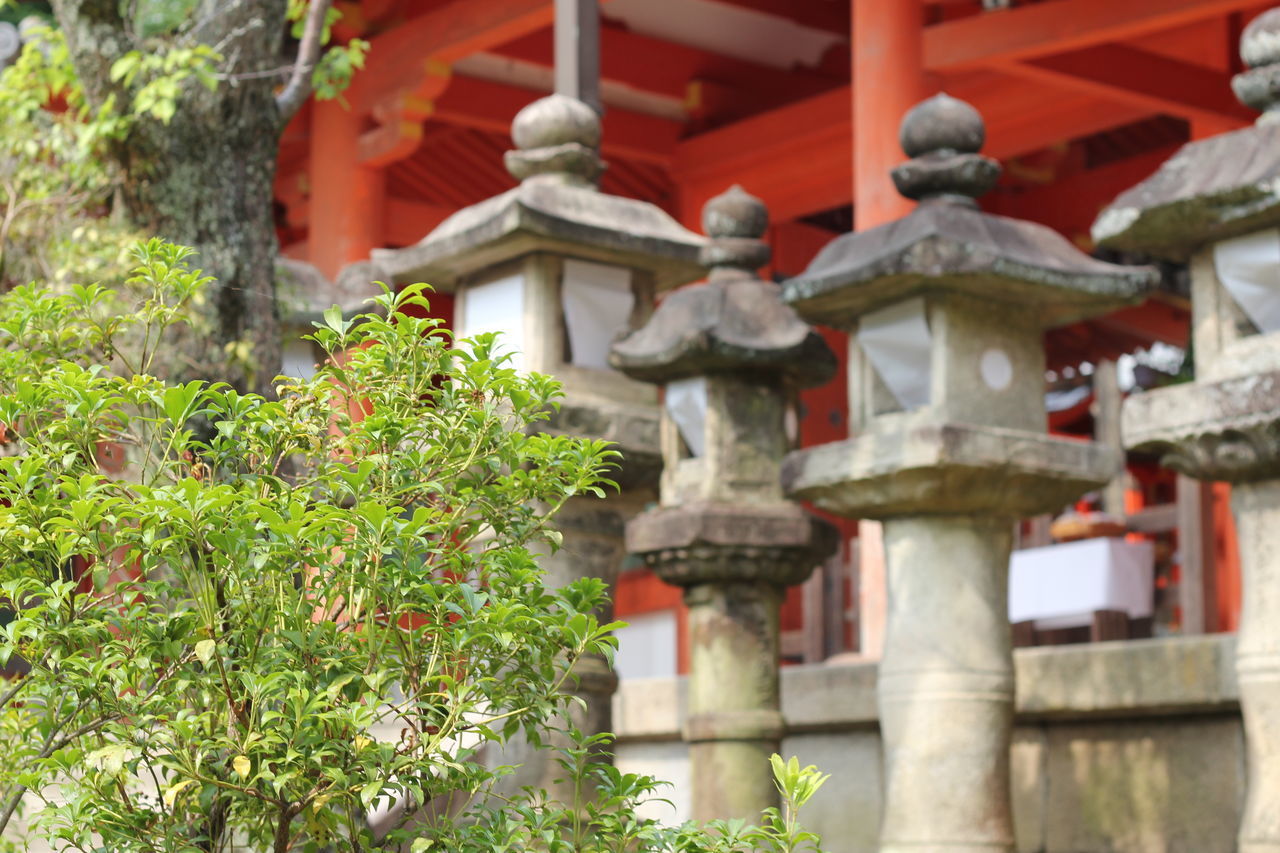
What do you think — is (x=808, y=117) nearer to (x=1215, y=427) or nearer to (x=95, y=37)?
(x=95, y=37)

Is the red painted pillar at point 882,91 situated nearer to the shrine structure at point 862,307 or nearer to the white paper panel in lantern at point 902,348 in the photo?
the shrine structure at point 862,307

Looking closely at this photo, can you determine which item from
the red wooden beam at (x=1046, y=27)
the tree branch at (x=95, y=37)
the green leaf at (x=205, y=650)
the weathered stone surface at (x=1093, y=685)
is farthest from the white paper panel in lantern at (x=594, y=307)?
the red wooden beam at (x=1046, y=27)

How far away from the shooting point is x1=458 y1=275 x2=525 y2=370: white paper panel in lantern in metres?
4.71

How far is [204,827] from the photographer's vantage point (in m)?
2.48

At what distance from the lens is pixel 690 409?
462cm

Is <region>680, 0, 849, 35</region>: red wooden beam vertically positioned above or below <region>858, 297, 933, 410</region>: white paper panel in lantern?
above

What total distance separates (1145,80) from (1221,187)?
5.44 metres

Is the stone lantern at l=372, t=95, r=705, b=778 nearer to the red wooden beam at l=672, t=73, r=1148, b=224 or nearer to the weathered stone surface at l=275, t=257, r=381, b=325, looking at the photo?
the weathered stone surface at l=275, t=257, r=381, b=325

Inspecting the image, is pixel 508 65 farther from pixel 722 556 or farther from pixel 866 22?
pixel 722 556

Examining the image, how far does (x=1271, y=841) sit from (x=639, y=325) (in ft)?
7.00

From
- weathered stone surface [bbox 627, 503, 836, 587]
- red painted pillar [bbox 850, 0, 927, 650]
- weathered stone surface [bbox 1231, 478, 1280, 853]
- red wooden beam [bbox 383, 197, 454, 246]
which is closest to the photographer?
weathered stone surface [bbox 1231, 478, 1280, 853]

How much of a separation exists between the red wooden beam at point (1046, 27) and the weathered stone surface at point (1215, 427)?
4597mm

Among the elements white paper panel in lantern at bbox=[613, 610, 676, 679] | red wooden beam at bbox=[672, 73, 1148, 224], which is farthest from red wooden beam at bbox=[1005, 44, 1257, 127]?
white paper panel in lantern at bbox=[613, 610, 676, 679]

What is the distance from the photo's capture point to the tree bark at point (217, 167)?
456 cm
